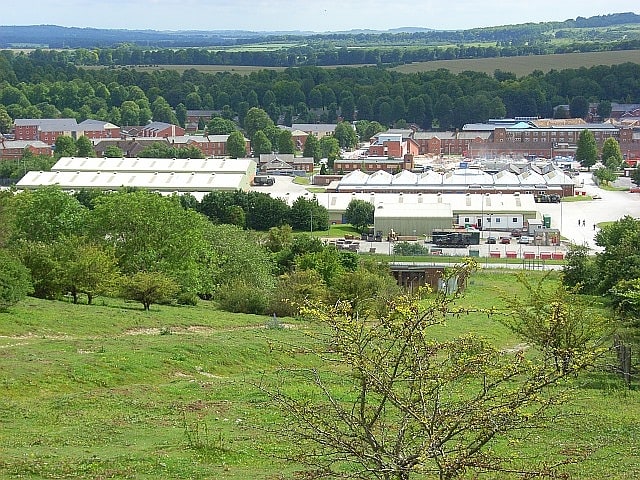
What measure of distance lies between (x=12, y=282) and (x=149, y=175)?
39663mm

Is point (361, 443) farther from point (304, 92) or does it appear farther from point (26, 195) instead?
point (304, 92)

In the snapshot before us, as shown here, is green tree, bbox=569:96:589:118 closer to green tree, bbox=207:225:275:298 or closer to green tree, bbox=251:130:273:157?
green tree, bbox=251:130:273:157

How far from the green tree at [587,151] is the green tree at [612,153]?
2.44 feet

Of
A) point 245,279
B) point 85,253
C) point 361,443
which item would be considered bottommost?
point 245,279

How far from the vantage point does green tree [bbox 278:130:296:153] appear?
80.9 m

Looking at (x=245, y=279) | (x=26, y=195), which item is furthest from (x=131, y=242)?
(x=26, y=195)

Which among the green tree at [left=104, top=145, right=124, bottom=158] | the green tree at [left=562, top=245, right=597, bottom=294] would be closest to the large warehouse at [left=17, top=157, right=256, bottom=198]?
the green tree at [left=104, top=145, right=124, bottom=158]

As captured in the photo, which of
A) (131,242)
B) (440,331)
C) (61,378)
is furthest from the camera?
(131,242)

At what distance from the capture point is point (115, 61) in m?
175

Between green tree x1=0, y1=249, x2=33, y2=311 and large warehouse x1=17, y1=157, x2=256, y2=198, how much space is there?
32820mm

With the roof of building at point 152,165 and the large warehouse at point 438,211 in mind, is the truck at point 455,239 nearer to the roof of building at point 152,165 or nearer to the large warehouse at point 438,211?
the large warehouse at point 438,211

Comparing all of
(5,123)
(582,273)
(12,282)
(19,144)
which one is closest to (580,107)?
(19,144)

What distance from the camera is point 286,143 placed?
81.0 m

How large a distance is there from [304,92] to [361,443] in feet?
329
